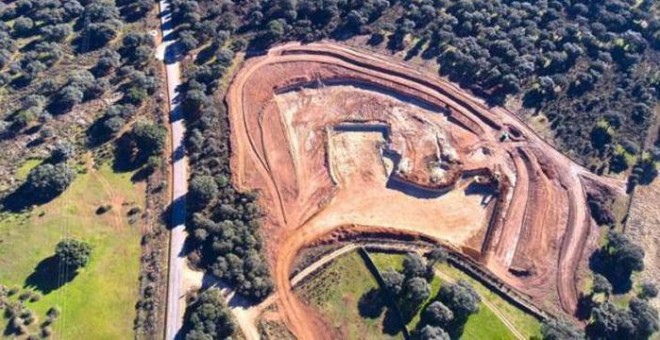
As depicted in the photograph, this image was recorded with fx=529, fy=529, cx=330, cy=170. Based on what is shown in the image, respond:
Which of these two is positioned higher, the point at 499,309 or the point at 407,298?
the point at 499,309

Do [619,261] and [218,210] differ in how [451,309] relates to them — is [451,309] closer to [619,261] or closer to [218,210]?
[619,261]

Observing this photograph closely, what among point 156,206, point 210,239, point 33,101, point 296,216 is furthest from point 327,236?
point 33,101

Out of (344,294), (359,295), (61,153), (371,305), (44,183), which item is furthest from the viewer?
(61,153)

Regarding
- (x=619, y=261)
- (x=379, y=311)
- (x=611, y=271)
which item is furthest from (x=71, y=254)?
(x=619, y=261)

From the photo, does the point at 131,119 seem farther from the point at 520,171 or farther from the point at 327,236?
the point at 520,171

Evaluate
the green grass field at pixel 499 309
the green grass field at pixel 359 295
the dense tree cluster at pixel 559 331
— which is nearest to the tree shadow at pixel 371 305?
the green grass field at pixel 359 295

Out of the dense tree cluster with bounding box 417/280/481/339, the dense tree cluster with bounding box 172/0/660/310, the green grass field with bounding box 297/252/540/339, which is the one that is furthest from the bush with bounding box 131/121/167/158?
the dense tree cluster with bounding box 417/280/481/339
